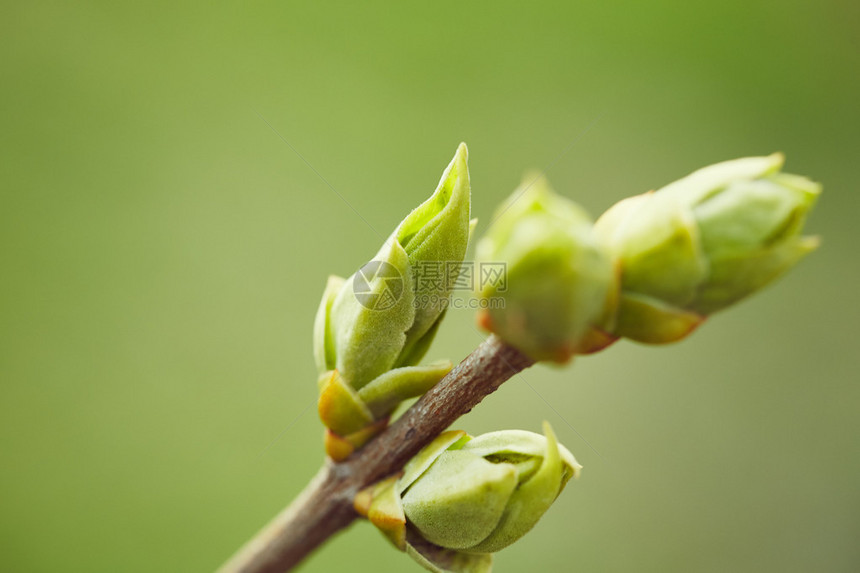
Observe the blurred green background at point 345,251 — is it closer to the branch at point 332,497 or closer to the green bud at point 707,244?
the branch at point 332,497

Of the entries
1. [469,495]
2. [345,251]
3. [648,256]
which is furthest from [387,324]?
[345,251]

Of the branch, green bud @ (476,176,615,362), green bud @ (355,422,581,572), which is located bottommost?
green bud @ (355,422,581,572)

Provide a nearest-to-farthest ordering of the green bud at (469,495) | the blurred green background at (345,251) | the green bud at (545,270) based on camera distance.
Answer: the green bud at (545,270) → the green bud at (469,495) → the blurred green background at (345,251)

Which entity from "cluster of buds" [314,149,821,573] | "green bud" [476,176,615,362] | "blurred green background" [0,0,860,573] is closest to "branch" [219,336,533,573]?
"cluster of buds" [314,149,821,573]

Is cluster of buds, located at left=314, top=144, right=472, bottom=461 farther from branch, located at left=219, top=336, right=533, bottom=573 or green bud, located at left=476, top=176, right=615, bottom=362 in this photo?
green bud, located at left=476, top=176, right=615, bottom=362

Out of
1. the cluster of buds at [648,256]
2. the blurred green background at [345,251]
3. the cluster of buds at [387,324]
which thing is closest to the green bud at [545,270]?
the cluster of buds at [648,256]

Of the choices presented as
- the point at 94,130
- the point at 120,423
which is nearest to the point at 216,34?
the point at 94,130
